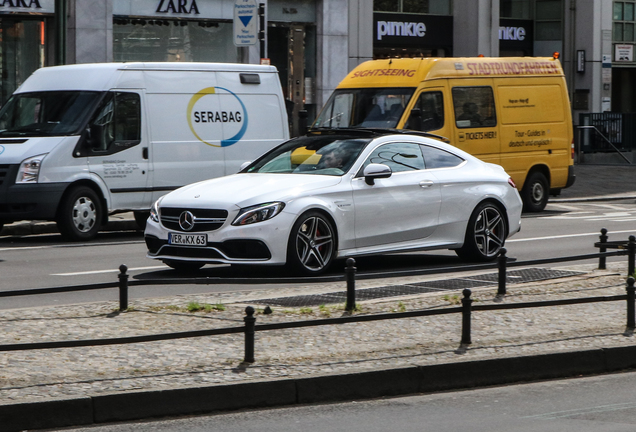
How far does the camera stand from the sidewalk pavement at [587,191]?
16422 mm

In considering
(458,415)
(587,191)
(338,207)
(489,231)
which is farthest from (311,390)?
(587,191)

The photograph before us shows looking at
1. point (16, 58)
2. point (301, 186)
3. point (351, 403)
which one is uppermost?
point (16, 58)

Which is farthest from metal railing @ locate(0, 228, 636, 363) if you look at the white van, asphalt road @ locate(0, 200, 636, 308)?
the white van

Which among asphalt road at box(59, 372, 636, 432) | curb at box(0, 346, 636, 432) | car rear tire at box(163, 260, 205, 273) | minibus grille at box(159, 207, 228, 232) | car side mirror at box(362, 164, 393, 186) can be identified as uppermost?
car side mirror at box(362, 164, 393, 186)

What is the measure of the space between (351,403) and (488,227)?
6.26 metres

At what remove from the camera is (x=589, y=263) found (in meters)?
12.4

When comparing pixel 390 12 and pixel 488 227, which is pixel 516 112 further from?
pixel 390 12

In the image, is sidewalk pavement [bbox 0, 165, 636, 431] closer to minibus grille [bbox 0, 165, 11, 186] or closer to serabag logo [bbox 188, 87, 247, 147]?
minibus grille [bbox 0, 165, 11, 186]

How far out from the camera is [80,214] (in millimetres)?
14938

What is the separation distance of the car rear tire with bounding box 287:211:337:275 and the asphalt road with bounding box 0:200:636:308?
42cm

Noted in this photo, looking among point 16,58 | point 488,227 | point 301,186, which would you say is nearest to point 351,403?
point 301,186

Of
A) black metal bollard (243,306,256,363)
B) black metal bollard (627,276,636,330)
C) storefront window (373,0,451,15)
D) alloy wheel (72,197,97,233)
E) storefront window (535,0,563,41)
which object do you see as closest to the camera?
black metal bollard (243,306,256,363)

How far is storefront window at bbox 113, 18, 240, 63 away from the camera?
25.5 meters

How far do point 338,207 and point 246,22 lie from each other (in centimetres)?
974
